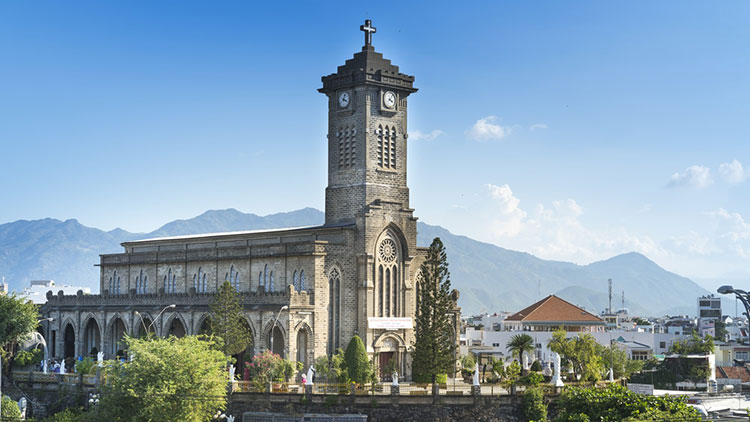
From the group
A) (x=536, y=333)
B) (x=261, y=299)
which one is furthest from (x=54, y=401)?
(x=536, y=333)

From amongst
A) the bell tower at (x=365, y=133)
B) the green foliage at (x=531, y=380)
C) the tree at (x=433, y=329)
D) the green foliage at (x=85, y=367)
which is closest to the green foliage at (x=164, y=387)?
the green foliage at (x=85, y=367)

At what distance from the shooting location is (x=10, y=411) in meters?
68.2

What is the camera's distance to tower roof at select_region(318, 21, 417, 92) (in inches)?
3275

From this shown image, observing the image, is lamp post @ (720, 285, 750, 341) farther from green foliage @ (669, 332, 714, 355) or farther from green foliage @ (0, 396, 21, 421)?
green foliage @ (669, 332, 714, 355)

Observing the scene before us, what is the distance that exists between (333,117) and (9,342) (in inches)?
1358

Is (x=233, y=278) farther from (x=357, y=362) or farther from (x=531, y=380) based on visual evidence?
(x=531, y=380)

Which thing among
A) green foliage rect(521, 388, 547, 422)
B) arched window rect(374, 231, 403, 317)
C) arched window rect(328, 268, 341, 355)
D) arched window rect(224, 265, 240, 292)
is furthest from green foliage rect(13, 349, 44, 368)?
green foliage rect(521, 388, 547, 422)

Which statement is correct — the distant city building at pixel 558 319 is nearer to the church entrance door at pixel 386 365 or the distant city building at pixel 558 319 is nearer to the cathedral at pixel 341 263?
the cathedral at pixel 341 263

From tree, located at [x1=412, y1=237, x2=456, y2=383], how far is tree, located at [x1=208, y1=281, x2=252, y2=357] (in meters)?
13.1

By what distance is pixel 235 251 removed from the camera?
8656cm

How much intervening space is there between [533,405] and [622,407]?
45.4 ft

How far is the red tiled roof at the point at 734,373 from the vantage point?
124000 millimetres

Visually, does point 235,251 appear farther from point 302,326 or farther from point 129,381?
point 129,381

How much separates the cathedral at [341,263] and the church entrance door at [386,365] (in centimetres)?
11
